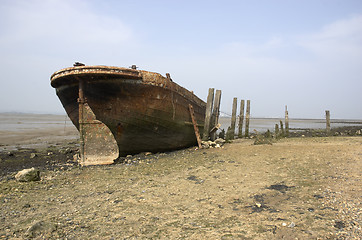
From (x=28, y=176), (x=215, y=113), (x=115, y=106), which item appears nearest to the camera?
(x=28, y=176)

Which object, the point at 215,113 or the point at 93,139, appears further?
the point at 215,113

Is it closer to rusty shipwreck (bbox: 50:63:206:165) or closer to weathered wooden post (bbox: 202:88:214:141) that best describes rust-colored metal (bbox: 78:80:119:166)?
rusty shipwreck (bbox: 50:63:206:165)

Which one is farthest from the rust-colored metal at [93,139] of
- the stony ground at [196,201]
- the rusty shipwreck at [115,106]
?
the stony ground at [196,201]

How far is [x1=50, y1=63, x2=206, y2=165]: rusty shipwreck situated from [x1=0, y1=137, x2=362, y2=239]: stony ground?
3.23ft

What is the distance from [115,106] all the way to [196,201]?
4.19 meters

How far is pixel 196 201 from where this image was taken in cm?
361

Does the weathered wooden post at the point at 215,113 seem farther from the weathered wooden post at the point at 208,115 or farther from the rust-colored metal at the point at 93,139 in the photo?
the rust-colored metal at the point at 93,139

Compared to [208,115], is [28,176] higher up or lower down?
lower down

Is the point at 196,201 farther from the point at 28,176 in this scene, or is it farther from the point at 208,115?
the point at 208,115

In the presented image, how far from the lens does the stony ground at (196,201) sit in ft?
8.69

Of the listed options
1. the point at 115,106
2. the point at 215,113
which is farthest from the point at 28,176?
the point at 215,113

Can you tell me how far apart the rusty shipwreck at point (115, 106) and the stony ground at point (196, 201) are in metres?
0.98

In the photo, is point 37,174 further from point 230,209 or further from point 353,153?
point 353,153

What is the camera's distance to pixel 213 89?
9688mm
